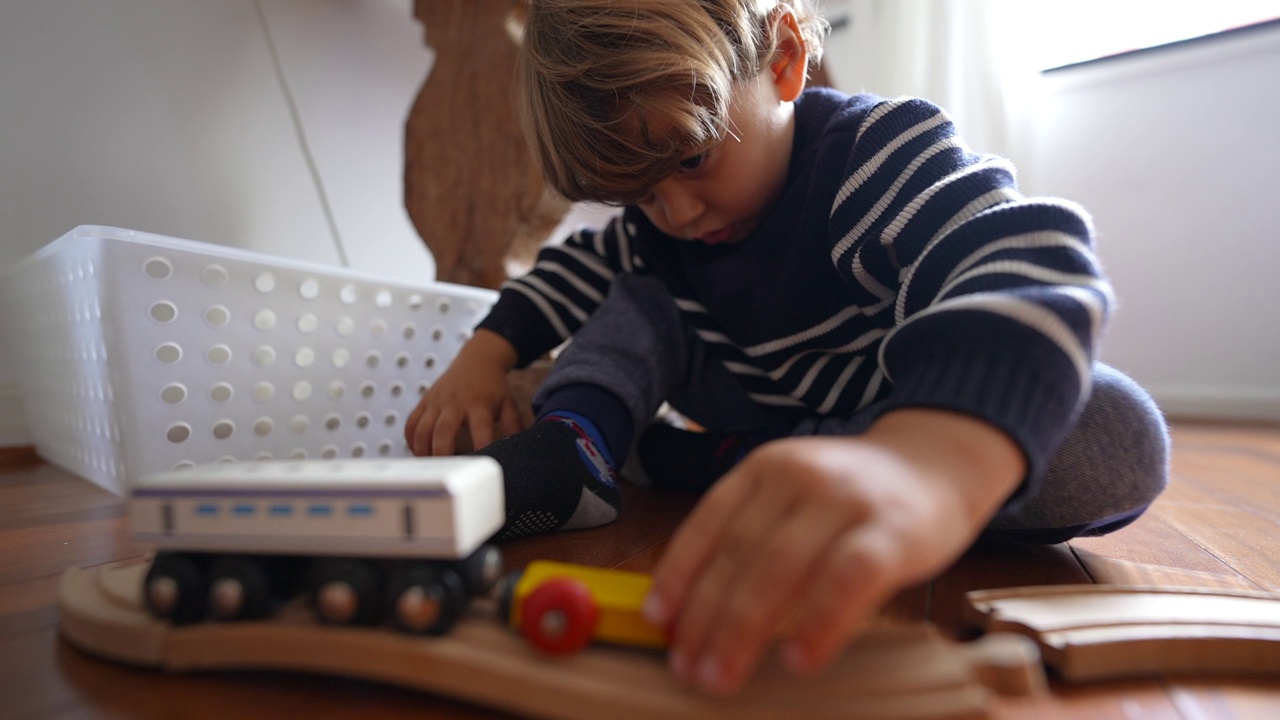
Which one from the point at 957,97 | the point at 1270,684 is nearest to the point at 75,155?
the point at 1270,684

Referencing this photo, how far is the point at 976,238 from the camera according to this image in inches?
17.8

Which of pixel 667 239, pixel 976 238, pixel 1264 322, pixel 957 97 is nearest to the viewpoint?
pixel 976 238

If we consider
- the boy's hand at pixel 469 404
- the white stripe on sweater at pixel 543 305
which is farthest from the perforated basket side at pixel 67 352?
the white stripe on sweater at pixel 543 305

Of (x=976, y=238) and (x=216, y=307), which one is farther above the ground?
(x=976, y=238)

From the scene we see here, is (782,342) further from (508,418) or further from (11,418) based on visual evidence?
(11,418)

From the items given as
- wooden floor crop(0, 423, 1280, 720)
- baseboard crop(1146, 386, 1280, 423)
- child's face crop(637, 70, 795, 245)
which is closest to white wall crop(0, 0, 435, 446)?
wooden floor crop(0, 423, 1280, 720)

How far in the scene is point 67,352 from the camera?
0.80 m

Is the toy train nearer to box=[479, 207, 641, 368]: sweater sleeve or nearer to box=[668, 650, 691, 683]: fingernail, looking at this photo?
box=[668, 650, 691, 683]: fingernail

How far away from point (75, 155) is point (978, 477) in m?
1.19

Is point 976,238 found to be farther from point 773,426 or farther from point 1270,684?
point 773,426

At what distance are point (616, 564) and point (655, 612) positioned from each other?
0.24m

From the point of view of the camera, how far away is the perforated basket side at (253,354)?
0.67 meters

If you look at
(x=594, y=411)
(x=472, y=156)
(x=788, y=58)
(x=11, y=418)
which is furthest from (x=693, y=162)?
(x=11, y=418)

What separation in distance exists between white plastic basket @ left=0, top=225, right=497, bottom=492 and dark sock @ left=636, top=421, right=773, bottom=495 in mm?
305
